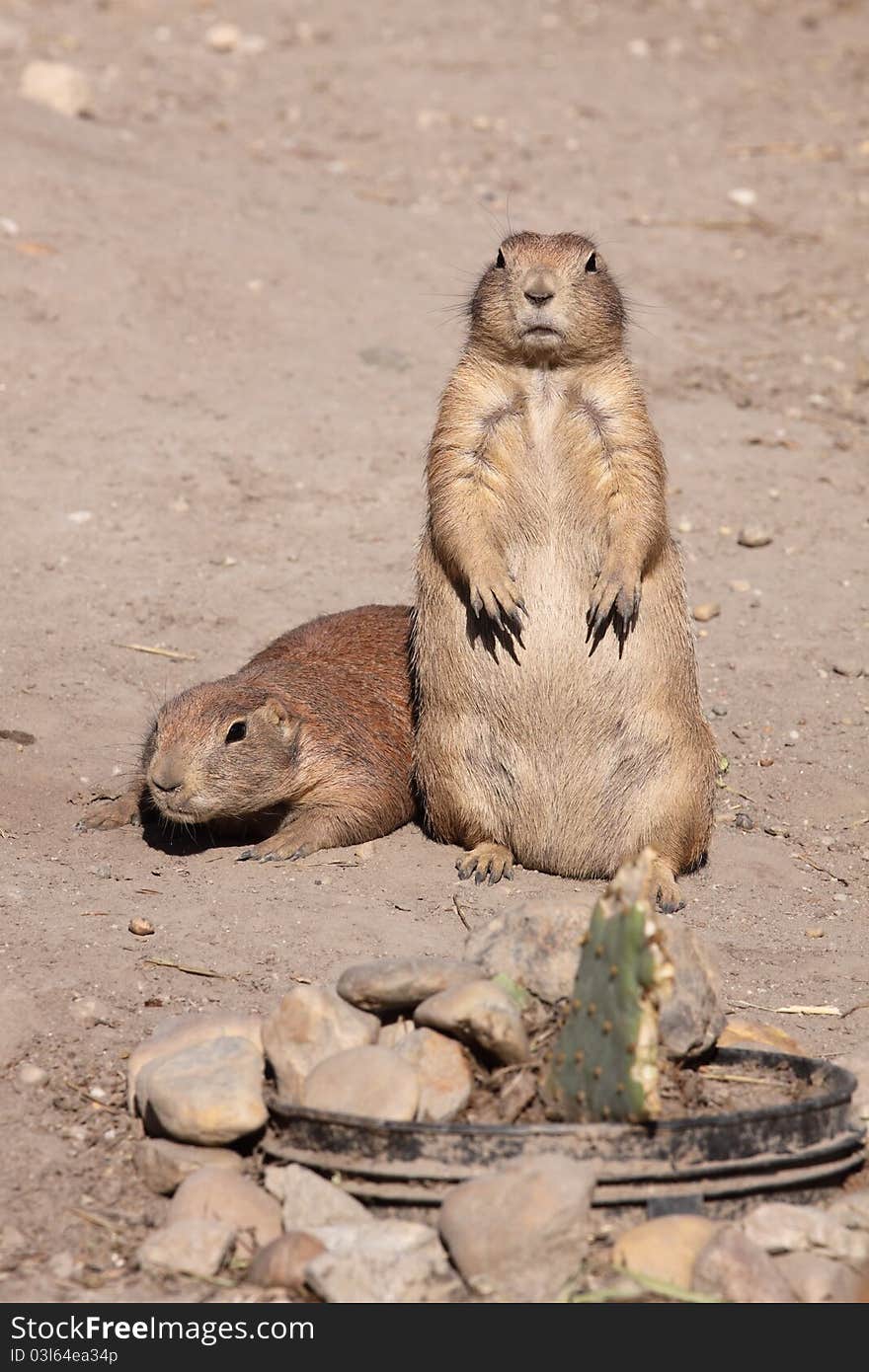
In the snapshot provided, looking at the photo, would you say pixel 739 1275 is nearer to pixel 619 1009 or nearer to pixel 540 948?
pixel 619 1009

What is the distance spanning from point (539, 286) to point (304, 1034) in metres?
2.81

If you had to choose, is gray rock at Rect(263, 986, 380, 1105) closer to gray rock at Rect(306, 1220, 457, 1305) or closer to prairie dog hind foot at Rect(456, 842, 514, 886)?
gray rock at Rect(306, 1220, 457, 1305)

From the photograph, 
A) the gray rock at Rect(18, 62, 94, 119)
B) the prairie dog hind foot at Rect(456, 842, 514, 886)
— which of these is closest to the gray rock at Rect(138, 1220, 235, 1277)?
the prairie dog hind foot at Rect(456, 842, 514, 886)

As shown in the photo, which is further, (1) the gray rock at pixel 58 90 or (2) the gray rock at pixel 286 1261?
(1) the gray rock at pixel 58 90

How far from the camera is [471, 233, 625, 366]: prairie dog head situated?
19.4 feet

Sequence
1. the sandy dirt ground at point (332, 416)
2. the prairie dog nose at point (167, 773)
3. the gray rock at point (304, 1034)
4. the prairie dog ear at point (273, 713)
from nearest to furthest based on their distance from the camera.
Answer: the gray rock at point (304, 1034), the sandy dirt ground at point (332, 416), the prairie dog nose at point (167, 773), the prairie dog ear at point (273, 713)

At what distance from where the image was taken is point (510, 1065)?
425cm

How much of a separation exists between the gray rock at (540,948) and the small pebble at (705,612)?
394cm

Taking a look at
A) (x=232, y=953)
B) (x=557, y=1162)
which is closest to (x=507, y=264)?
(x=232, y=953)

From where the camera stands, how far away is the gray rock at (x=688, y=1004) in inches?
171

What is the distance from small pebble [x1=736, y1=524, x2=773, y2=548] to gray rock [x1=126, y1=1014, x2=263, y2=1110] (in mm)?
5170

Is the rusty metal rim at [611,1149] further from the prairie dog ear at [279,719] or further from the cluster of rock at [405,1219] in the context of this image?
the prairie dog ear at [279,719]

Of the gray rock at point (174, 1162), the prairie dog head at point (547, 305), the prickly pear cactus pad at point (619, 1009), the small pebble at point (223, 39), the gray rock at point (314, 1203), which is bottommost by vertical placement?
the gray rock at point (174, 1162)

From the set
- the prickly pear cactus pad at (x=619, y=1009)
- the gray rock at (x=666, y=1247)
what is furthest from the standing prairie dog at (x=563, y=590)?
the gray rock at (x=666, y=1247)
